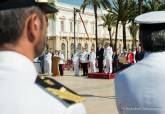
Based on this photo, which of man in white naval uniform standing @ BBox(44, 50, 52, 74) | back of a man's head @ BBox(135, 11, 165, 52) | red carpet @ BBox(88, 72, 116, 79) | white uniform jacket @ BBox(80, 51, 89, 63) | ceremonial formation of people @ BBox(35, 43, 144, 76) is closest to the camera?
back of a man's head @ BBox(135, 11, 165, 52)

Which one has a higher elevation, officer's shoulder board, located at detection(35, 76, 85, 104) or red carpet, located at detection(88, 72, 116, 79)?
officer's shoulder board, located at detection(35, 76, 85, 104)

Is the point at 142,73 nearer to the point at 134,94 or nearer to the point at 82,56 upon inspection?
the point at 134,94

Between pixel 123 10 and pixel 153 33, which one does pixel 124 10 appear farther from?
pixel 153 33

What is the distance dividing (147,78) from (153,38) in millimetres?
247

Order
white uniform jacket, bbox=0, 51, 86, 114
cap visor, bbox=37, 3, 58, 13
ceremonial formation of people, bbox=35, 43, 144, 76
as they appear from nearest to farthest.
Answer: white uniform jacket, bbox=0, 51, 86, 114, cap visor, bbox=37, 3, 58, 13, ceremonial formation of people, bbox=35, 43, 144, 76

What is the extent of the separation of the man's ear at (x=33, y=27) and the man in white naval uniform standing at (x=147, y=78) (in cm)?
128

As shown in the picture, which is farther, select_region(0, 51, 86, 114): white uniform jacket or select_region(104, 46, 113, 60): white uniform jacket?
select_region(104, 46, 113, 60): white uniform jacket

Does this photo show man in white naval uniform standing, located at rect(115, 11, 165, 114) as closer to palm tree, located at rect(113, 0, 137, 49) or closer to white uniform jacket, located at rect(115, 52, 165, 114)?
white uniform jacket, located at rect(115, 52, 165, 114)

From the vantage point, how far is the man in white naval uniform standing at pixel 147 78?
10.1 feet

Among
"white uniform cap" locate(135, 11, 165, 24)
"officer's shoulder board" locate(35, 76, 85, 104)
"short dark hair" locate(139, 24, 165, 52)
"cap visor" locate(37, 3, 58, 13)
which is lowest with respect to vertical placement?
"officer's shoulder board" locate(35, 76, 85, 104)

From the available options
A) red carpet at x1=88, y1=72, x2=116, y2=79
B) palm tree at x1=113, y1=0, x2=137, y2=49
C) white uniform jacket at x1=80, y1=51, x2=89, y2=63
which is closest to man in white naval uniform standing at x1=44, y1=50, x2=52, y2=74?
white uniform jacket at x1=80, y1=51, x2=89, y2=63

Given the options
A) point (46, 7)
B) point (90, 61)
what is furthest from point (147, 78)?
point (90, 61)

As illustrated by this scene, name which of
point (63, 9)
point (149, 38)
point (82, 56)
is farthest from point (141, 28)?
point (63, 9)

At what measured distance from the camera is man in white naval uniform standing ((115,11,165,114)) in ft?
10.1
